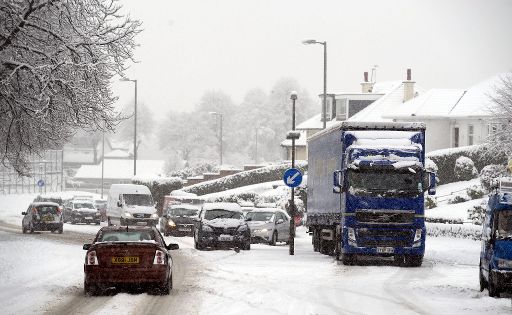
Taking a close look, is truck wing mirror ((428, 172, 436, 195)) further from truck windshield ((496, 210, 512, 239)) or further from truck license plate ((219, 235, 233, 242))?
truck license plate ((219, 235, 233, 242))

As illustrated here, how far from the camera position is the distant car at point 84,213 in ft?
207

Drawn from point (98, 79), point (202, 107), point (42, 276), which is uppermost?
point (202, 107)

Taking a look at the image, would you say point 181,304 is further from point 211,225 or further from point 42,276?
point 211,225

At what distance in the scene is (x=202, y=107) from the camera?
570 ft

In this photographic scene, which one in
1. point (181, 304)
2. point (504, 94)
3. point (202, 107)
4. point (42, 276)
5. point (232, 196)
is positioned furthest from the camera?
point (202, 107)

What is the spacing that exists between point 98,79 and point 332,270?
25.1ft

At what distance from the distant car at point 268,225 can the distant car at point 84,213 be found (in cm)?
2371

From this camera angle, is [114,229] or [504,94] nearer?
[114,229]

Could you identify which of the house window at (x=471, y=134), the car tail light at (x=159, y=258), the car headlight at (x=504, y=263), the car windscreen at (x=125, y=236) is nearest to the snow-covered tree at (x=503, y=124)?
the house window at (x=471, y=134)

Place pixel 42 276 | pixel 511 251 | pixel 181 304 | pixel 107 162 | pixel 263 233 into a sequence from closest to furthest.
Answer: pixel 181 304 < pixel 511 251 < pixel 42 276 < pixel 263 233 < pixel 107 162

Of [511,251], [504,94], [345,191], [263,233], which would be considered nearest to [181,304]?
[511,251]

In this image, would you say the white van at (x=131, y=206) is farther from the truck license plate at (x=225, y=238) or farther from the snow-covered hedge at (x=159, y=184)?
the snow-covered hedge at (x=159, y=184)

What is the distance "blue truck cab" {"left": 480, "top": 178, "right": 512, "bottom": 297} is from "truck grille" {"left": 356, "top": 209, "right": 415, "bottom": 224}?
724cm

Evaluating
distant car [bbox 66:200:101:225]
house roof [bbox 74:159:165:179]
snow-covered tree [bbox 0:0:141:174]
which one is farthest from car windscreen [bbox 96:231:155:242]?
house roof [bbox 74:159:165:179]
